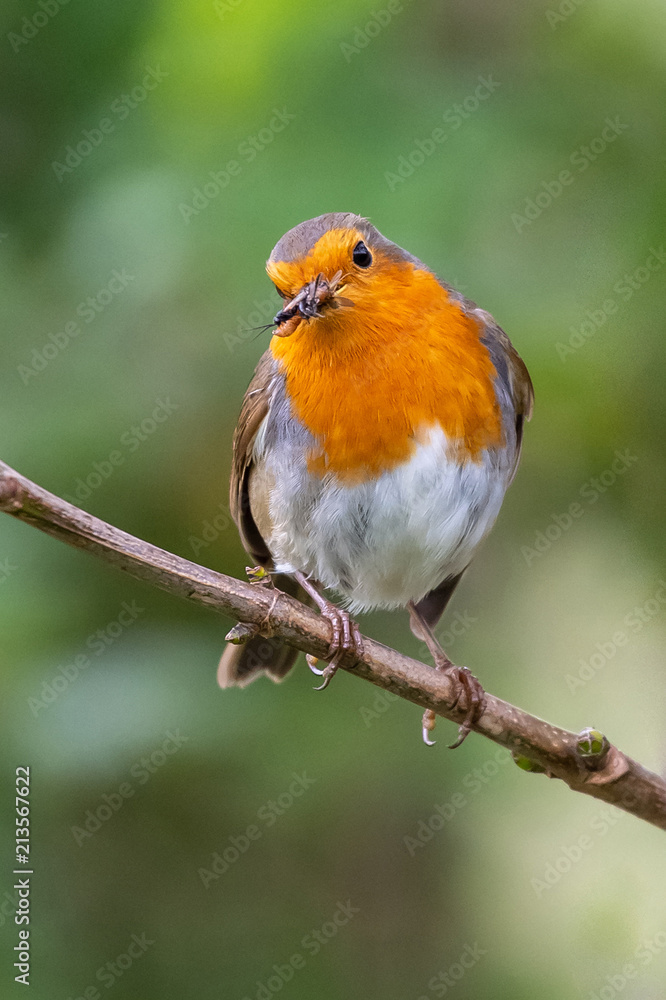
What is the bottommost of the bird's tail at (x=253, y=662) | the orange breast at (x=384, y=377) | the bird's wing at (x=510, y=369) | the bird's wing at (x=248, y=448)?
the bird's tail at (x=253, y=662)

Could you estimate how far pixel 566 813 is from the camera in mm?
3615

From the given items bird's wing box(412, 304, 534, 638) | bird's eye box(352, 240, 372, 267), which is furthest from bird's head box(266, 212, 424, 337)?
bird's wing box(412, 304, 534, 638)

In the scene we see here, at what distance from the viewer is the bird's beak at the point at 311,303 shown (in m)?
2.53

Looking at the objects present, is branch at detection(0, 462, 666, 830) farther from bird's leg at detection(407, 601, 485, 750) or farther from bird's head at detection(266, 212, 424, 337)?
bird's head at detection(266, 212, 424, 337)

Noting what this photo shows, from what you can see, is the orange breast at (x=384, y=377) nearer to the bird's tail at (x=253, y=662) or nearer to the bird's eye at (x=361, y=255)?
the bird's eye at (x=361, y=255)

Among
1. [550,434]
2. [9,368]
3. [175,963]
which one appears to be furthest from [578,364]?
[175,963]

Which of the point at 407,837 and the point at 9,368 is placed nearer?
the point at 9,368

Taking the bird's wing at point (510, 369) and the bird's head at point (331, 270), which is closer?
the bird's head at point (331, 270)

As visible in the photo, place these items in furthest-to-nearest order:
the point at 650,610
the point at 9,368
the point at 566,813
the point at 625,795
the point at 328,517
→ the point at 566,813, the point at 650,610, the point at 328,517, the point at 9,368, the point at 625,795

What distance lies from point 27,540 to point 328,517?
0.84 meters

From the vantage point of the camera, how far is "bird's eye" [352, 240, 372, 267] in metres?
2.71

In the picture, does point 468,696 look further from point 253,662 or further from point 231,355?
point 231,355

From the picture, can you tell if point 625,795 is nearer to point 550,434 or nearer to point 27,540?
point 550,434

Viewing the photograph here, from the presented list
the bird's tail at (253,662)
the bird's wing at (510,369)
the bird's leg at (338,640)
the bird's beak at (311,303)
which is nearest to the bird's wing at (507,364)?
the bird's wing at (510,369)
